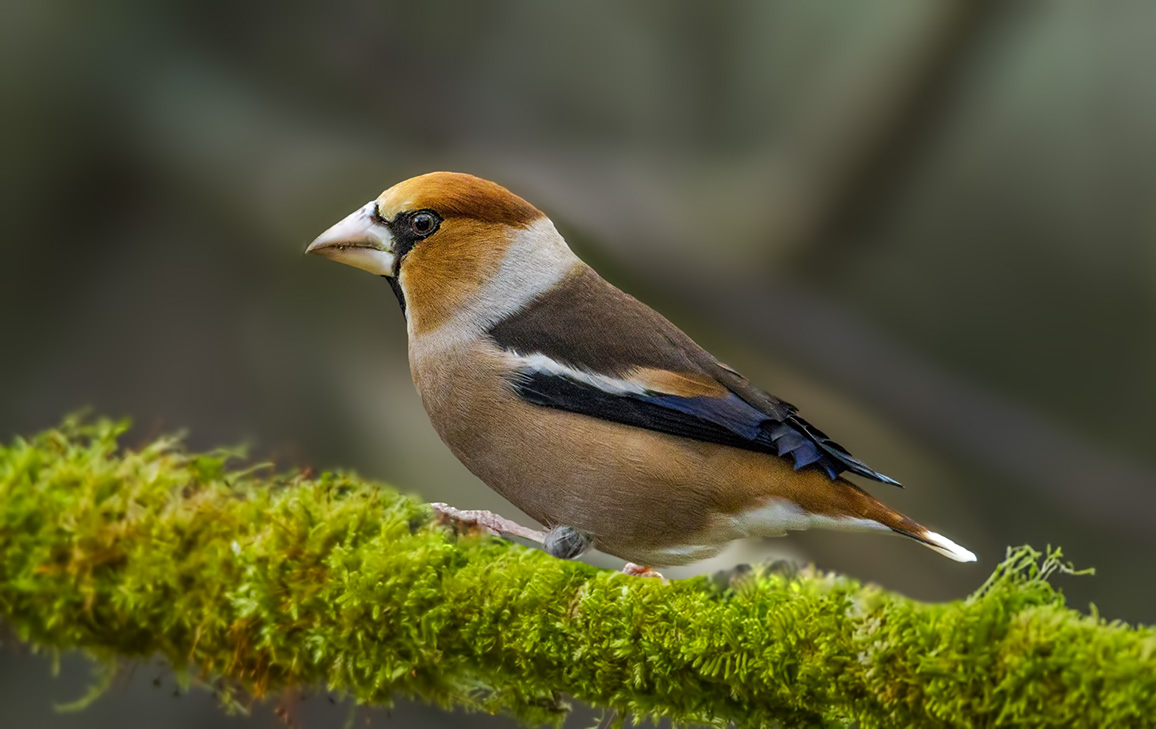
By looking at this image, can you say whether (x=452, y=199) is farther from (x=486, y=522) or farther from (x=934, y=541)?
(x=934, y=541)

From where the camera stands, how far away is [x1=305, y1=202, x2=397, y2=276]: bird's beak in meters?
2.25

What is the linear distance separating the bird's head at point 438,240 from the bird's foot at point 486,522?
0.43 metres

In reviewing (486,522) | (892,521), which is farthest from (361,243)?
(892,521)

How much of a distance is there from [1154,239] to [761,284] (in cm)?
214

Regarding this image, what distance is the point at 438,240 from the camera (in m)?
2.29

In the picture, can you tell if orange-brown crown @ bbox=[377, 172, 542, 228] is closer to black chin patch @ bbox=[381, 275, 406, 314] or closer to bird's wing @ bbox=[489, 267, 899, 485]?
black chin patch @ bbox=[381, 275, 406, 314]

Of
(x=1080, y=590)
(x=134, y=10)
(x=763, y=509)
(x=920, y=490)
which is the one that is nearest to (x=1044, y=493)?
(x=920, y=490)

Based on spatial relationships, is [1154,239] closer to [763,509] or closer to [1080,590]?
[1080,590]

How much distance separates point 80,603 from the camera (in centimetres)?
193

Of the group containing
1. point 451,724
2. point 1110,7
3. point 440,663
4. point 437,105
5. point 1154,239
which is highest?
point 1110,7

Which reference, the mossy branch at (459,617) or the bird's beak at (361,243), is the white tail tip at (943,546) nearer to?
the mossy branch at (459,617)

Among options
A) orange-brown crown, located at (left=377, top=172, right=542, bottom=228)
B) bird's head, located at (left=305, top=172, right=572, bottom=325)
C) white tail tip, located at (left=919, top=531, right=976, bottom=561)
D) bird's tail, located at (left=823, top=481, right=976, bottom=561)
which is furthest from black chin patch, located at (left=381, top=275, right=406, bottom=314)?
white tail tip, located at (left=919, top=531, right=976, bottom=561)

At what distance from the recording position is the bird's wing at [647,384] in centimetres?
201

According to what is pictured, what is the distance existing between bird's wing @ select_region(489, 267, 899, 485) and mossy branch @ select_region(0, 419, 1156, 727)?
31 centimetres
